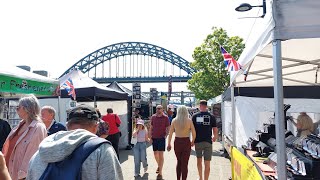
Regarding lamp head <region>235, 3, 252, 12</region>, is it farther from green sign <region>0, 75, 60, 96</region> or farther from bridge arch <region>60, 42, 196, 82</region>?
bridge arch <region>60, 42, 196, 82</region>

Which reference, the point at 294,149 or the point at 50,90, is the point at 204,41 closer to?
the point at 50,90

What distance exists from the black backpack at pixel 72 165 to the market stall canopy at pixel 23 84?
13.8 feet

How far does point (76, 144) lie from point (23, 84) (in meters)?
4.94

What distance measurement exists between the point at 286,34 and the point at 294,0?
288 millimetres

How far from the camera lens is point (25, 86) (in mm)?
6266

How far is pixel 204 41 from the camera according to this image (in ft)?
86.5

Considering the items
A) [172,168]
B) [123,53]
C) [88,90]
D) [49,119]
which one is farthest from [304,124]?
[123,53]

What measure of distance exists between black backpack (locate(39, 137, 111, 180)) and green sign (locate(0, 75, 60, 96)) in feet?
13.8

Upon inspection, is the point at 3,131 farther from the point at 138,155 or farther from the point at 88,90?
the point at 88,90

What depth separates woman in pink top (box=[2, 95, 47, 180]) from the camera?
347 cm

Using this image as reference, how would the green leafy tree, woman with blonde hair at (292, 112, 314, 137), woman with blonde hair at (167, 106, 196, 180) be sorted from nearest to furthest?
woman with blonde hair at (292, 112, 314, 137) < woman with blonde hair at (167, 106, 196, 180) < the green leafy tree

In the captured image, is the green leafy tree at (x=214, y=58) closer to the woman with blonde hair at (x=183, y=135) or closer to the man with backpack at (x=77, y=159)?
the woman with blonde hair at (x=183, y=135)

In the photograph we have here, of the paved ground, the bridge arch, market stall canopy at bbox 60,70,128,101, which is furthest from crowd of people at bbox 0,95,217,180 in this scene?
the bridge arch

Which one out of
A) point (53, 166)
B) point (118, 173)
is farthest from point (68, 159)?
point (118, 173)
